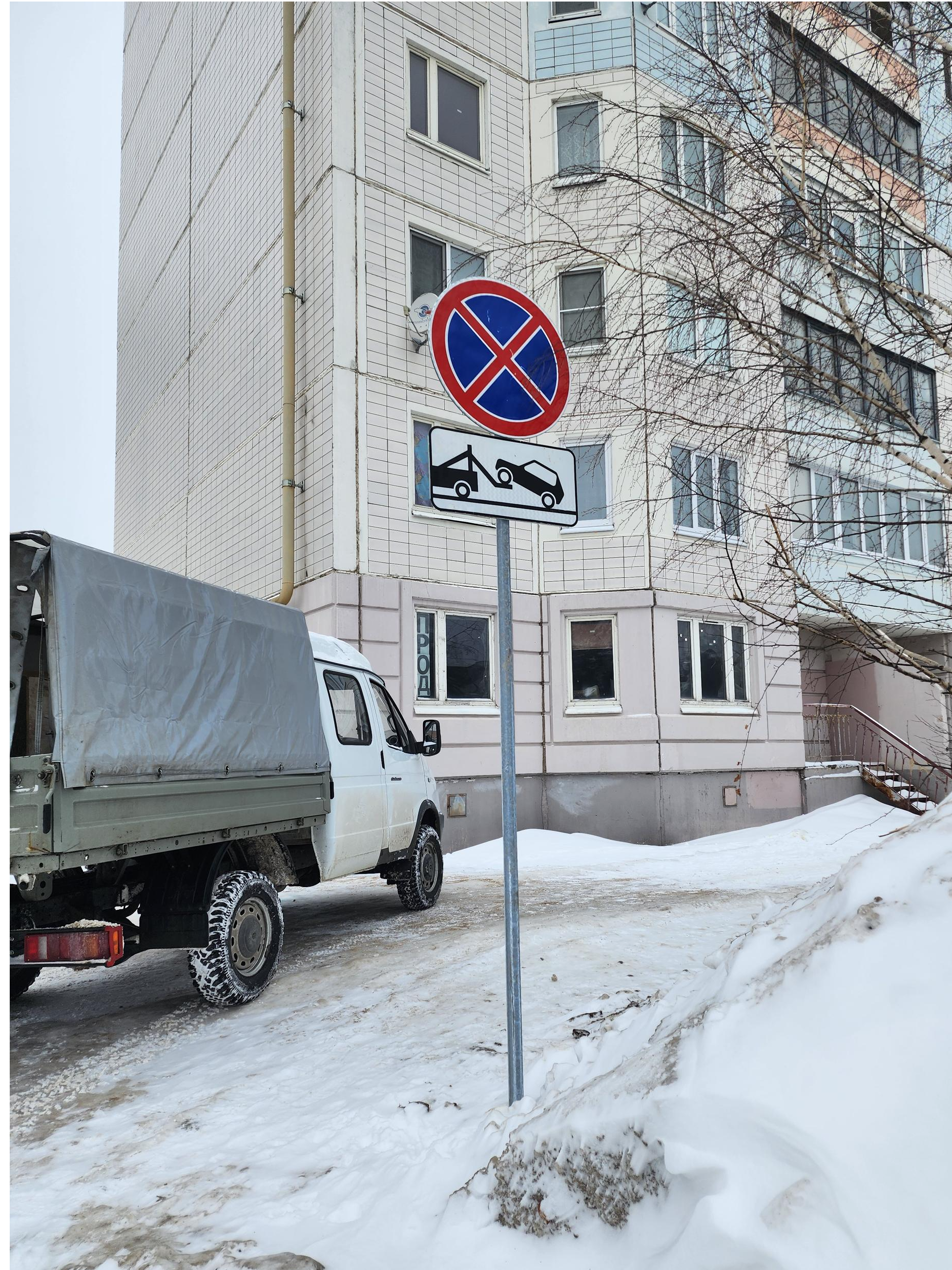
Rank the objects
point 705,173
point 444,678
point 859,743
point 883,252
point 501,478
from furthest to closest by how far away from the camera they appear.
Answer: point 859,743 → point 444,678 → point 705,173 → point 883,252 → point 501,478

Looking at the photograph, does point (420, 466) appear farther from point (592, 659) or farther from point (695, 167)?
point (695, 167)

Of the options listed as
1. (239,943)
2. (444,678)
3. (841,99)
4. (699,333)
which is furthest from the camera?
(444,678)

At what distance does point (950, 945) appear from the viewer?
2.41 m

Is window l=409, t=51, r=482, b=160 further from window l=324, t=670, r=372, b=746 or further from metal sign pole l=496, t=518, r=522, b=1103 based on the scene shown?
metal sign pole l=496, t=518, r=522, b=1103

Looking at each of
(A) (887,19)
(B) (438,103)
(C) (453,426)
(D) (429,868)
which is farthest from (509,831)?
(B) (438,103)

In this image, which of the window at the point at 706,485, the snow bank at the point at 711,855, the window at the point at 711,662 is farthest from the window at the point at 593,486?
the window at the point at 706,485

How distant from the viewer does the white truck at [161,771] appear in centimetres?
468

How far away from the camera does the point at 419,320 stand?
14.3 metres

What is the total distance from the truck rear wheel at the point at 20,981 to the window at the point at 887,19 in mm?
7098

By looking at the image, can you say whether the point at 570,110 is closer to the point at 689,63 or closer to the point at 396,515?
the point at 396,515

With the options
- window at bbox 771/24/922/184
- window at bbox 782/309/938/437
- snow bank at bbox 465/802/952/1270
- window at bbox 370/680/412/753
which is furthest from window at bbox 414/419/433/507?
snow bank at bbox 465/802/952/1270

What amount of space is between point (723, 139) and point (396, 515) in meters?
9.23

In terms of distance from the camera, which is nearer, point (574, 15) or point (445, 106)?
point (445, 106)

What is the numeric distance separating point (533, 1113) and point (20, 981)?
174 inches
